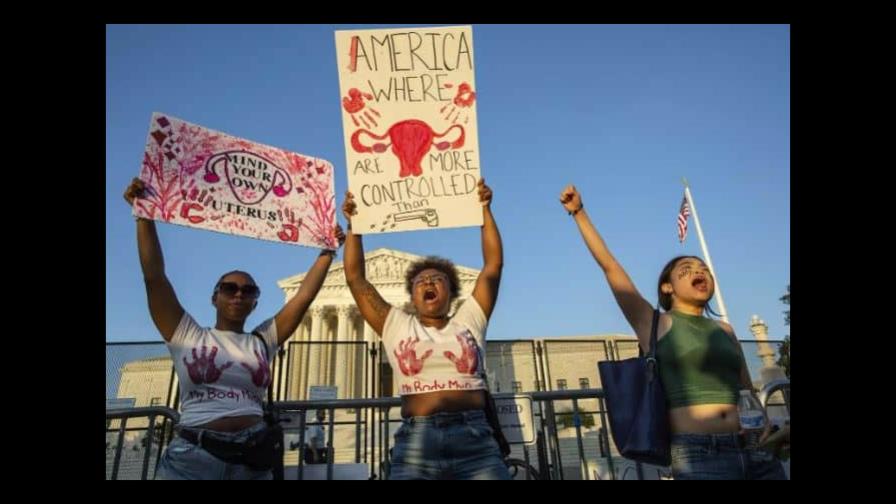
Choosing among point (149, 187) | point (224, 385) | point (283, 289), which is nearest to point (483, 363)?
point (224, 385)

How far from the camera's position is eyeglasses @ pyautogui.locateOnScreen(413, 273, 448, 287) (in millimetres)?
3574

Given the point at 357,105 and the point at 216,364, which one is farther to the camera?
the point at 357,105

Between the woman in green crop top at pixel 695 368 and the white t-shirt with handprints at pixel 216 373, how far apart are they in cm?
230

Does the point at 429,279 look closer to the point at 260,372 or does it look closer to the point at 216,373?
the point at 260,372

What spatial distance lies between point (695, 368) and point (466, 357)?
1.29 metres

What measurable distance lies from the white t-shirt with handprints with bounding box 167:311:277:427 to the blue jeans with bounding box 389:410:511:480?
3.13ft

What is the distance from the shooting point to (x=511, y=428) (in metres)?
4.18

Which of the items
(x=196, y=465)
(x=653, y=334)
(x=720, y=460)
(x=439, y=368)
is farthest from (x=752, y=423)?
(x=196, y=465)

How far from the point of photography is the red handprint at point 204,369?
314cm

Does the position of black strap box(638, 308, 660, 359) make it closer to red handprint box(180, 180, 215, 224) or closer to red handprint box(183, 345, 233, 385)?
red handprint box(183, 345, 233, 385)

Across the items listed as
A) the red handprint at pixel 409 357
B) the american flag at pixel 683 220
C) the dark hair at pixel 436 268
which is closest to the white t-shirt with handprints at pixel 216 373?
the red handprint at pixel 409 357

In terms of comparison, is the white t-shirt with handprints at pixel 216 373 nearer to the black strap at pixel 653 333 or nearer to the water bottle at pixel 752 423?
the black strap at pixel 653 333

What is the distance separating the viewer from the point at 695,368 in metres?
3.06
